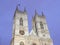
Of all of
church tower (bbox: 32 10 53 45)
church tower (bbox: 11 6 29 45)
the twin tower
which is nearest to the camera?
church tower (bbox: 11 6 29 45)

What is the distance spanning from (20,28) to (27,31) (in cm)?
171

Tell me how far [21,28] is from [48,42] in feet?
21.9

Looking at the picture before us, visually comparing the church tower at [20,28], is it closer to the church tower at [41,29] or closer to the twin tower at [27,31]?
the twin tower at [27,31]

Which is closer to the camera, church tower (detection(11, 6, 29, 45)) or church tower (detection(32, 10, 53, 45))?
church tower (detection(11, 6, 29, 45))

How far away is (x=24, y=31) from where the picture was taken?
38.6 m

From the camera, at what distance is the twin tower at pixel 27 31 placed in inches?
1436

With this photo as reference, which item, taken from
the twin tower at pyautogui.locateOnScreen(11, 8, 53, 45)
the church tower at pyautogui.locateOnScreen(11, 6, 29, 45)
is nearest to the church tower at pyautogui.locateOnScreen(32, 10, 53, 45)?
the twin tower at pyautogui.locateOnScreen(11, 8, 53, 45)

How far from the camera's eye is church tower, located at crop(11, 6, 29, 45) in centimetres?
3612

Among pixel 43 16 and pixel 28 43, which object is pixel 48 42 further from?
pixel 43 16

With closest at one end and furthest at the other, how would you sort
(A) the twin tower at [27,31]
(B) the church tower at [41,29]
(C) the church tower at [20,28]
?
1. (C) the church tower at [20,28]
2. (A) the twin tower at [27,31]
3. (B) the church tower at [41,29]

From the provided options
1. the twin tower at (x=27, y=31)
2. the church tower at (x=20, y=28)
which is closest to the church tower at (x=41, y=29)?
the twin tower at (x=27, y=31)

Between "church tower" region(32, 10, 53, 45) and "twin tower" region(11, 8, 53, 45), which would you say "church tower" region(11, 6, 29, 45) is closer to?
"twin tower" region(11, 8, 53, 45)

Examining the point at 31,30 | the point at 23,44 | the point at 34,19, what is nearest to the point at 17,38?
the point at 23,44

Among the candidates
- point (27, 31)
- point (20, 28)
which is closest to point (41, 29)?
point (27, 31)
